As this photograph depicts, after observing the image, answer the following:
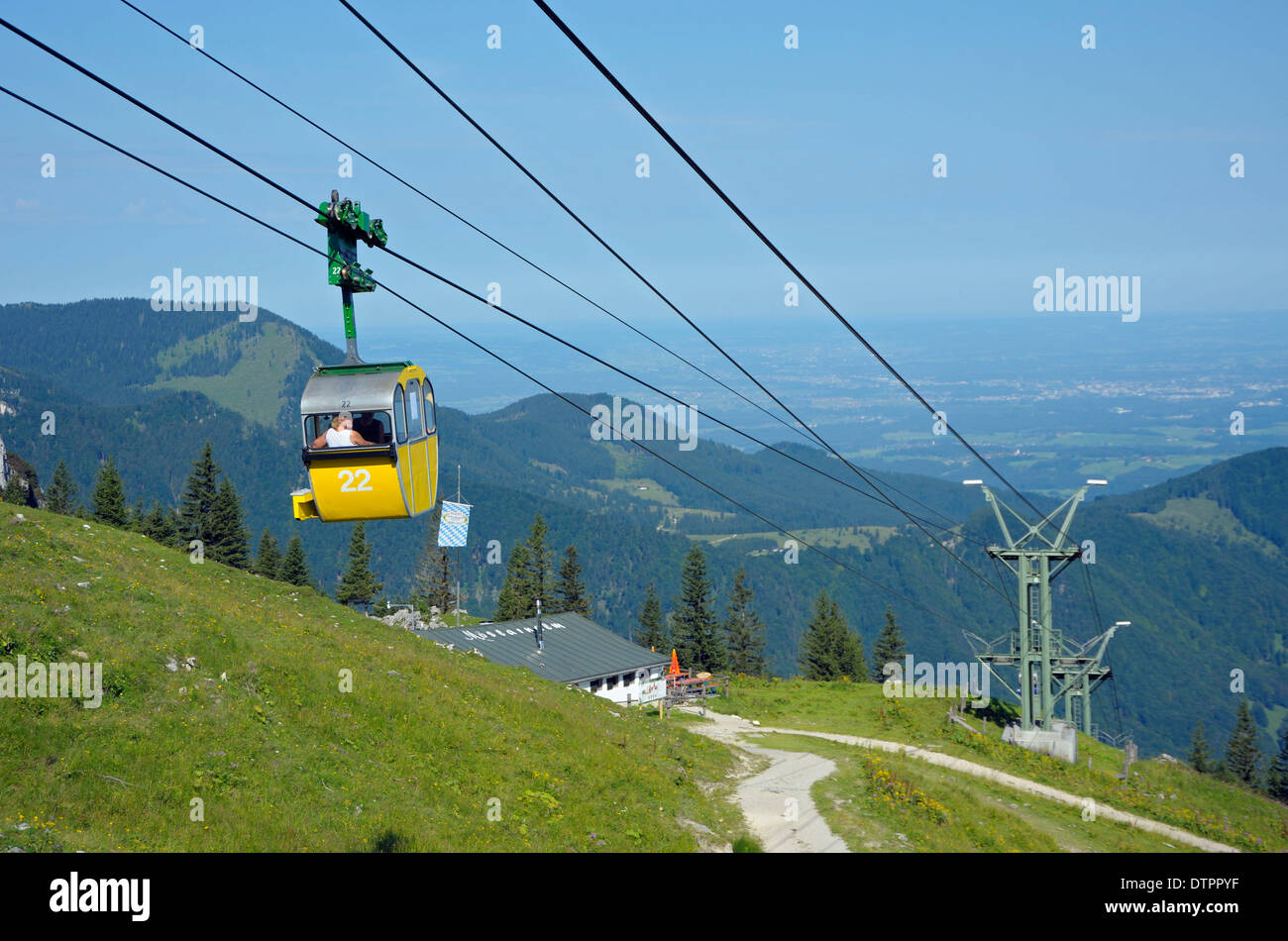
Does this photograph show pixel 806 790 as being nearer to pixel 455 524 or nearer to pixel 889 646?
pixel 455 524

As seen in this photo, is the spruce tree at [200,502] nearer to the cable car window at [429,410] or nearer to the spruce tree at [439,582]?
the spruce tree at [439,582]

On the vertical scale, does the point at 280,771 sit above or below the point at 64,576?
below

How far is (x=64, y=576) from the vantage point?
2500 cm

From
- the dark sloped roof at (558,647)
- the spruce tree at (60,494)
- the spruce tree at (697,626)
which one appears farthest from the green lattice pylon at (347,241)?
the spruce tree at (60,494)

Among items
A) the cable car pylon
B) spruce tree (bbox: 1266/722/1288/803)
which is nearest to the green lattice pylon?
the cable car pylon

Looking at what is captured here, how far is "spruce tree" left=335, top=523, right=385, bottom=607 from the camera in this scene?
9594cm

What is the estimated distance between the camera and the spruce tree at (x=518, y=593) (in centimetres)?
9188

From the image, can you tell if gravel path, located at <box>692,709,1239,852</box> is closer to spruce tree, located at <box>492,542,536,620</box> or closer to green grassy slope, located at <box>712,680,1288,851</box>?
green grassy slope, located at <box>712,680,1288,851</box>

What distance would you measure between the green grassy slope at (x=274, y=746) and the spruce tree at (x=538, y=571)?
59.3 m

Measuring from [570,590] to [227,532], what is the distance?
32326 mm

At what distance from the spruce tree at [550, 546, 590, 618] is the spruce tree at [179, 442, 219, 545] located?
32581mm
